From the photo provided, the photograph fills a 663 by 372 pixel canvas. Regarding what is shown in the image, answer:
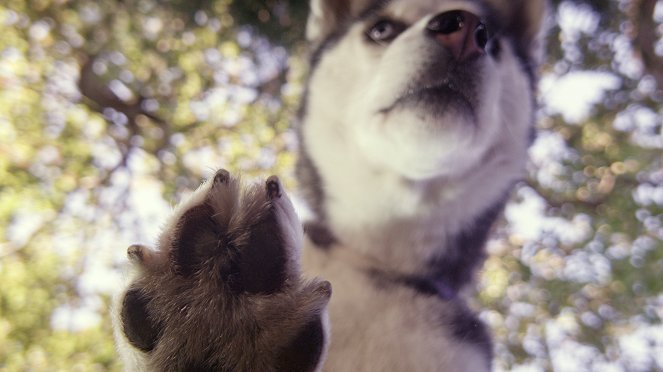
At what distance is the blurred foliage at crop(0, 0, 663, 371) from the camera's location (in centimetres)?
147

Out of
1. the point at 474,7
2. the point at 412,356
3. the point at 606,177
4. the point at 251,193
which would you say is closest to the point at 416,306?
the point at 412,356

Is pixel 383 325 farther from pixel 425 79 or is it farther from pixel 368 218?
pixel 425 79

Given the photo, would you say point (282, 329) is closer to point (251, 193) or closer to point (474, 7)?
point (251, 193)

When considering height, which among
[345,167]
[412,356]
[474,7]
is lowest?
[412,356]

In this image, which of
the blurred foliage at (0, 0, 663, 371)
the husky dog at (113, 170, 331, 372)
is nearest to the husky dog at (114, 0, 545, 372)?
the husky dog at (113, 170, 331, 372)

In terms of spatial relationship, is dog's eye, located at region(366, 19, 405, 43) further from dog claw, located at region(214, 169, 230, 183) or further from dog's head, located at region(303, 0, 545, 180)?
dog claw, located at region(214, 169, 230, 183)

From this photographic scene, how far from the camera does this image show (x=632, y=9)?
1.51 metres

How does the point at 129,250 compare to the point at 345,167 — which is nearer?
the point at 129,250

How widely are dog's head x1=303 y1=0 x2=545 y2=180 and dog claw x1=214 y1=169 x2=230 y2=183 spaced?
31 cm

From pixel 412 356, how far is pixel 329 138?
15.6 inches

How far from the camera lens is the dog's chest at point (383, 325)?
724 mm

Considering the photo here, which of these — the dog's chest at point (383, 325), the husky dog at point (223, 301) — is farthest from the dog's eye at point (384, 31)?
the husky dog at point (223, 301)

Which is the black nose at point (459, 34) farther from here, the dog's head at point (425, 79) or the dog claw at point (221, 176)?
the dog claw at point (221, 176)

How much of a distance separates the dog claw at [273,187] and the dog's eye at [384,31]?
1.48 feet
